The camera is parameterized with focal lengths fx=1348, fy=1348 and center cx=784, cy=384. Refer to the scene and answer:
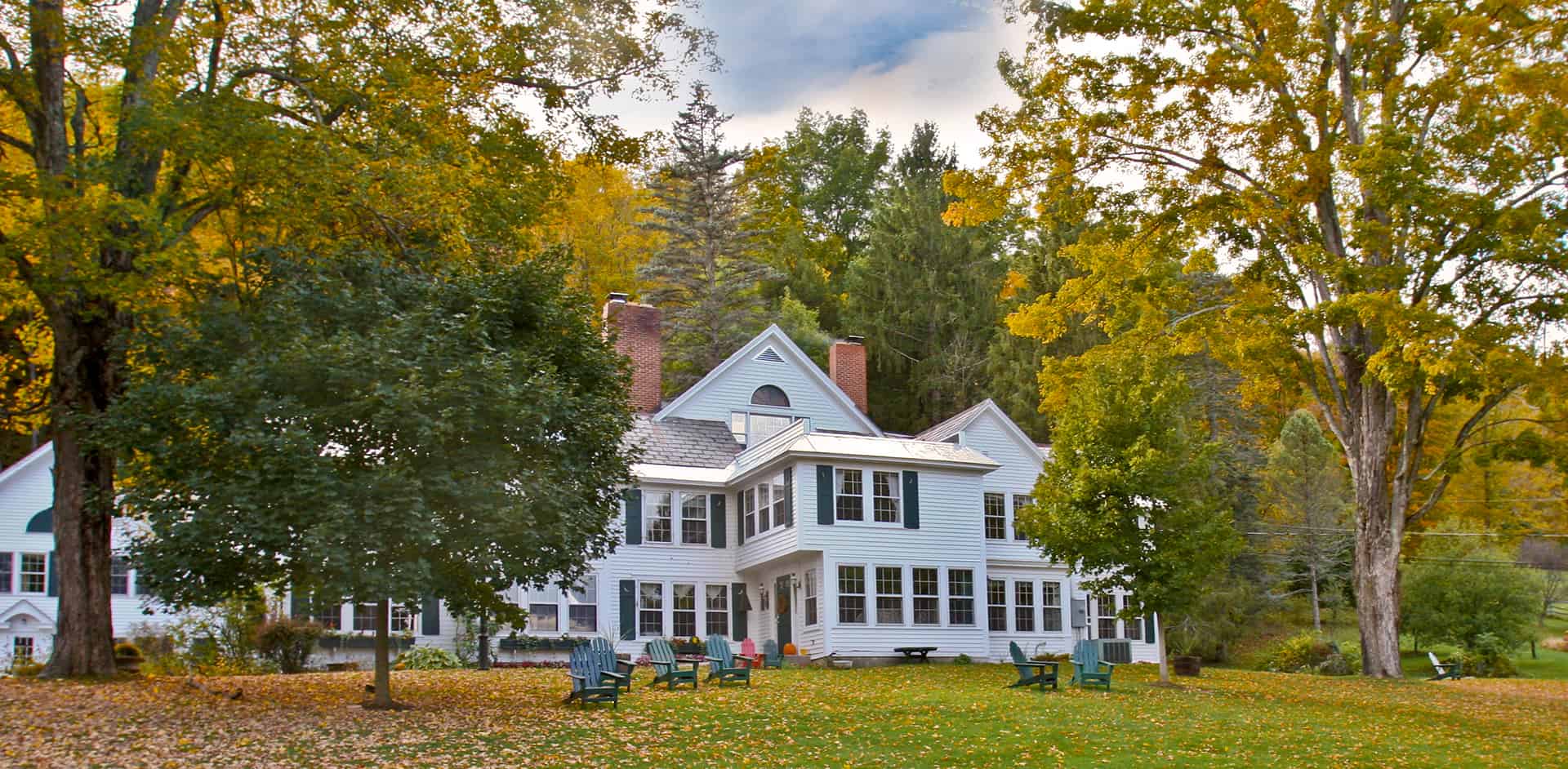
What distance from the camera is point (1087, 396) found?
24.5m

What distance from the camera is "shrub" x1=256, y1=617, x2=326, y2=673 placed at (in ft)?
81.7

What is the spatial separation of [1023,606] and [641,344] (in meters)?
12.0

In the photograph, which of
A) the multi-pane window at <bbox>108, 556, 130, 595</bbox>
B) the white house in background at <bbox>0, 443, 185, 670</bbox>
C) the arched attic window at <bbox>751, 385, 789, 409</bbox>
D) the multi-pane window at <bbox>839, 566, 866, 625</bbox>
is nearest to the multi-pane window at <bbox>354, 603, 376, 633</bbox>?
the white house in background at <bbox>0, 443, 185, 670</bbox>

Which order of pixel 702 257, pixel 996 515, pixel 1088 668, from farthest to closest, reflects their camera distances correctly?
pixel 702 257 → pixel 996 515 → pixel 1088 668

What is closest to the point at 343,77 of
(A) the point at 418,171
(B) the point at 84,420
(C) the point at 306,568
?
(A) the point at 418,171

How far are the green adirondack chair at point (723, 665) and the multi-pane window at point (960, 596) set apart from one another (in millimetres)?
9876

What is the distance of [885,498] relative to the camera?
30.4 metres

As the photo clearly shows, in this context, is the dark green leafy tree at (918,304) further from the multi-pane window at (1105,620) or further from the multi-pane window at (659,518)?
the multi-pane window at (659,518)

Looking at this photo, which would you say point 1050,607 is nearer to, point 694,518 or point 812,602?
point 812,602

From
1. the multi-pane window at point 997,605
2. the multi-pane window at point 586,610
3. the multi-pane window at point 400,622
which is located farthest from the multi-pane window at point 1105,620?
the multi-pane window at point 400,622

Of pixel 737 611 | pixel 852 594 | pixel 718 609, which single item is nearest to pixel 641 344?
pixel 718 609

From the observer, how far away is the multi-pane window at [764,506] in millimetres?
30844

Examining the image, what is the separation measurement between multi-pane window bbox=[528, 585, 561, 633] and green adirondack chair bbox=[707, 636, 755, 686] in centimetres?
914

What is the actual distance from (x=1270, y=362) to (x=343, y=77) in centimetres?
1826
